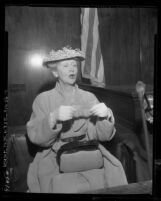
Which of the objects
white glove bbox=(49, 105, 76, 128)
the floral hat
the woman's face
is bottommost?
white glove bbox=(49, 105, 76, 128)

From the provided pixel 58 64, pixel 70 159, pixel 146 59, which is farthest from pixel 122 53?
pixel 70 159

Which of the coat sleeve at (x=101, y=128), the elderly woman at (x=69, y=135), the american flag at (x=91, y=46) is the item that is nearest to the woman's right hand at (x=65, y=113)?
the elderly woman at (x=69, y=135)

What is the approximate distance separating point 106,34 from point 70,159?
0.87m

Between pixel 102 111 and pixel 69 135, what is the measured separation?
→ 0.27 metres

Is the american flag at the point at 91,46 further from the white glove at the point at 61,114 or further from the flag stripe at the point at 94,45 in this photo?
the white glove at the point at 61,114

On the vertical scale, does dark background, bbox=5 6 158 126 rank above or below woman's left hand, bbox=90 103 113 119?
above

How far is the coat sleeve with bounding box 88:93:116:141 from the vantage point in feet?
6.47

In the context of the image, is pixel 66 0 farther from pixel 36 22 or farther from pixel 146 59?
pixel 146 59

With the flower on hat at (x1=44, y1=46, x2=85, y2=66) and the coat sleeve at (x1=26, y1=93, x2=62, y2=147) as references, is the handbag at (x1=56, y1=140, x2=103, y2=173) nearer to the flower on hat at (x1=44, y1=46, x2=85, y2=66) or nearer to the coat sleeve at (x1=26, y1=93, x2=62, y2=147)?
the coat sleeve at (x1=26, y1=93, x2=62, y2=147)

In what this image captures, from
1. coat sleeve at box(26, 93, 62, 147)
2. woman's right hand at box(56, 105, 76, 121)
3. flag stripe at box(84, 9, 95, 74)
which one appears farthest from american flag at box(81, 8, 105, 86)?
coat sleeve at box(26, 93, 62, 147)

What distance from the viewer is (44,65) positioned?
1.95 meters

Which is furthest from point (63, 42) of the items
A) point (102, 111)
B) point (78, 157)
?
point (78, 157)

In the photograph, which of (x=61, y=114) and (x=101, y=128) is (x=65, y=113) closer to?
(x=61, y=114)

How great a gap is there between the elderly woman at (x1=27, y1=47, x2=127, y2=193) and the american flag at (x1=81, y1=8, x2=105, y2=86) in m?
0.06
